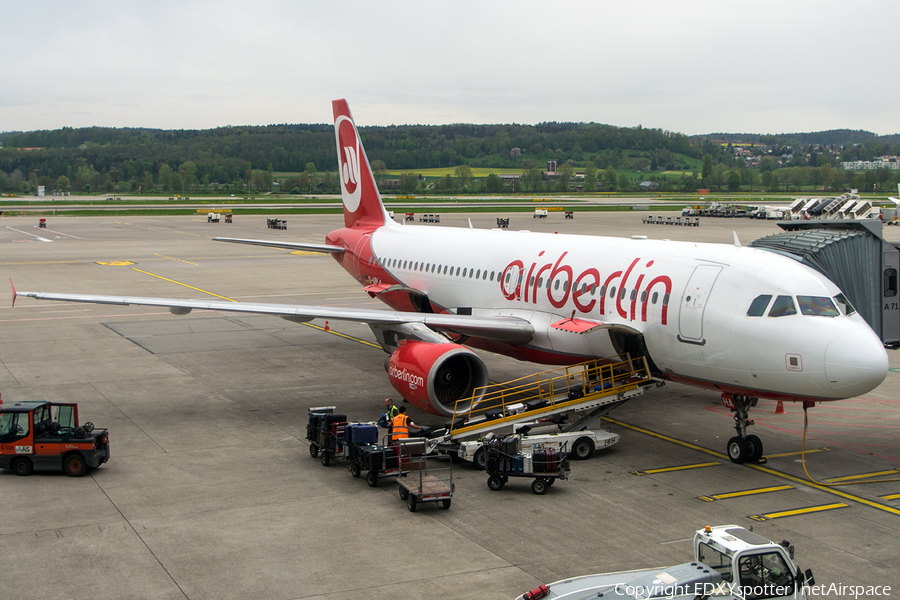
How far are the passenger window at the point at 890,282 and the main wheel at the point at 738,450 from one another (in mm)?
6680

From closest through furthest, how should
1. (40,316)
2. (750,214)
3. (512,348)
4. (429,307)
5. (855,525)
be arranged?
1. (855,525)
2. (512,348)
3. (429,307)
4. (40,316)
5. (750,214)

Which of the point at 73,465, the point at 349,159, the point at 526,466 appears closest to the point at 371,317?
the point at 526,466

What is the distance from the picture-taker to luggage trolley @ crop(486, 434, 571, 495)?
59.2 ft

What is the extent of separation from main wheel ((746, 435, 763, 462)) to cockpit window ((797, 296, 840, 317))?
360 centimetres

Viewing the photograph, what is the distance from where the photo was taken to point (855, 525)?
1609 cm

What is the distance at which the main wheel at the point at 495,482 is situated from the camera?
18172mm

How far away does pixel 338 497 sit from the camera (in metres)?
17.6

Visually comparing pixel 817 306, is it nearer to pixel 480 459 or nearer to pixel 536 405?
pixel 536 405

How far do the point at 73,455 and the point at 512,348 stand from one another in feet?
41.9

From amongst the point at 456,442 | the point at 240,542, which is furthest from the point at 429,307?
the point at 240,542

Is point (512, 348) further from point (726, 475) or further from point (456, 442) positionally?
point (726, 475)

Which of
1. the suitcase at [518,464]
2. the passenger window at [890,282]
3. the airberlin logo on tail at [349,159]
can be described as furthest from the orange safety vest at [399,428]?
the airberlin logo on tail at [349,159]

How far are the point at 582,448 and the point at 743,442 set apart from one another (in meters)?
3.90

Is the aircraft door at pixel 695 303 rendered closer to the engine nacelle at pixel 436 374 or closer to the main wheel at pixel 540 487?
the main wheel at pixel 540 487
